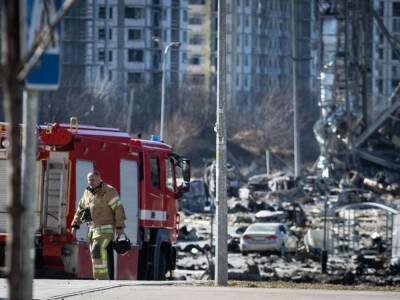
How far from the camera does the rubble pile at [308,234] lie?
30.5 m

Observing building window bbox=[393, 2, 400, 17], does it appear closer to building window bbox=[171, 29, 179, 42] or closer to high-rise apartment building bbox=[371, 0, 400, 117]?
high-rise apartment building bbox=[371, 0, 400, 117]

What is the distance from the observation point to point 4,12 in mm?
6309

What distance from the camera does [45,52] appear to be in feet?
24.6

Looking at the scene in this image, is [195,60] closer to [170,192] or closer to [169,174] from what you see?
[169,174]

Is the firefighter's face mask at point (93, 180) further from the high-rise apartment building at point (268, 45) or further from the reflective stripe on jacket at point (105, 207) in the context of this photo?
the high-rise apartment building at point (268, 45)

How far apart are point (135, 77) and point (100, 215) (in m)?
101

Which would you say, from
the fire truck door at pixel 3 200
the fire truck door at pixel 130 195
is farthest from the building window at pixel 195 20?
the fire truck door at pixel 3 200

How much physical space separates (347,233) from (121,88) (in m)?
64.5

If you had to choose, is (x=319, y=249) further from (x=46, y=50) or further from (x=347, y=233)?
(x=46, y=50)

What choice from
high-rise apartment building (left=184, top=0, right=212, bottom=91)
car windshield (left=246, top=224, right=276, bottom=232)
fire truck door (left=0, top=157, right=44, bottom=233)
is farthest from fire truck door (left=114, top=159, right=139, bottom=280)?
high-rise apartment building (left=184, top=0, right=212, bottom=91)

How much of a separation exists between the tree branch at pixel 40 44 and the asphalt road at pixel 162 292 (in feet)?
26.8

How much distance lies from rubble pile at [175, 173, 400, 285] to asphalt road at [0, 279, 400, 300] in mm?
7289

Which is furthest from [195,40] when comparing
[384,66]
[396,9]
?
[384,66]

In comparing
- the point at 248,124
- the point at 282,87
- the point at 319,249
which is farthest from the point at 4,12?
the point at 282,87
